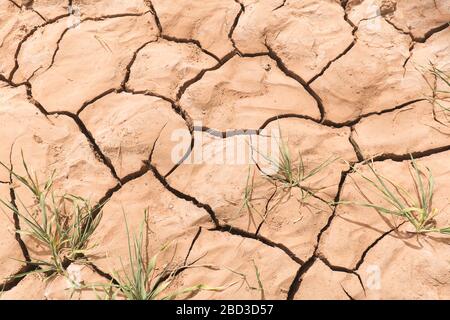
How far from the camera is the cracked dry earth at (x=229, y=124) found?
188cm

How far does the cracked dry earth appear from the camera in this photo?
6.16ft

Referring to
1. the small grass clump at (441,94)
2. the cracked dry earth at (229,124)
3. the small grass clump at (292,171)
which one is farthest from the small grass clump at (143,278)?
the small grass clump at (441,94)

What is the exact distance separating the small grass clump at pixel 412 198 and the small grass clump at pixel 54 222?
45.4 inches

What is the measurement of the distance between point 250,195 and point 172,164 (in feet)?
1.31

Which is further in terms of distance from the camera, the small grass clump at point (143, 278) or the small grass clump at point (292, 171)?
the small grass clump at point (292, 171)

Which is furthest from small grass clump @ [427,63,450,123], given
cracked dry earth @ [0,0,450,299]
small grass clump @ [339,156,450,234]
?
small grass clump @ [339,156,450,234]

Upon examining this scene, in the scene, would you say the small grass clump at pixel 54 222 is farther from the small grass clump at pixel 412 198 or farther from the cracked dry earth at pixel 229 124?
the small grass clump at pixel 412 198

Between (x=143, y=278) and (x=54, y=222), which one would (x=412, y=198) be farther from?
(x=54, y=222)

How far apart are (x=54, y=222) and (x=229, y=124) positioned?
3.03 ft

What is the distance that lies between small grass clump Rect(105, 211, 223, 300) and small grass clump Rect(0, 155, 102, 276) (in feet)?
0.68

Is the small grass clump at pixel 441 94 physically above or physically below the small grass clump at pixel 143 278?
above

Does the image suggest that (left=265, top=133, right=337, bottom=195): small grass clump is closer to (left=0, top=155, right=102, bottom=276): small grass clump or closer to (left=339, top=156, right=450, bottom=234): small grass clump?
(left=339, top=156, right=450, bottom=234): small grass clump

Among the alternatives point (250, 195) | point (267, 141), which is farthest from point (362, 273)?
point (267, 141)

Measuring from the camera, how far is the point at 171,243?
1937 millimetres
